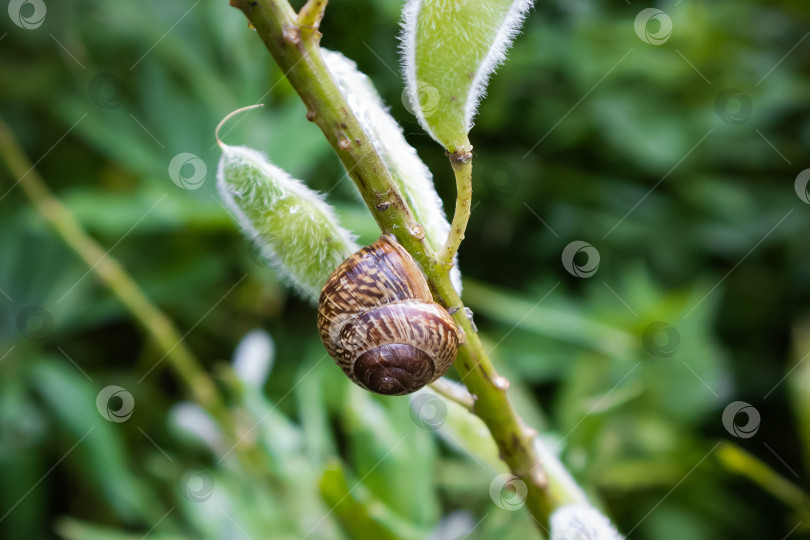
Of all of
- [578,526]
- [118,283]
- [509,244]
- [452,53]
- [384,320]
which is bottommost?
[509,244]

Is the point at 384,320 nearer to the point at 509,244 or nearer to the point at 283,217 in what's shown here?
the point at 283,217

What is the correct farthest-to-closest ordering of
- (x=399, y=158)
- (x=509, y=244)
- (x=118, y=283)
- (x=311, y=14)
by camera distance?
(x=509, y=244) < (x=118, y=283) < (x=399, y=158) < (x=311, y=14)

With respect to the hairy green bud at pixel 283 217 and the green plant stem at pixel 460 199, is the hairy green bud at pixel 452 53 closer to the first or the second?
the green plant stem at pixel 460 199

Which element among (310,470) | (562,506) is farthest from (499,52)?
(310,470)

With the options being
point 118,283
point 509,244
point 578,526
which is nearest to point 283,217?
point 578,526

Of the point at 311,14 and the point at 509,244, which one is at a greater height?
the point at 311,14

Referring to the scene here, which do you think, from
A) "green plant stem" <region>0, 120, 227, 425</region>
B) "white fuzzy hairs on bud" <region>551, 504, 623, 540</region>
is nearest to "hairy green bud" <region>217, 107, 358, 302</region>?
"white fuzzy hairs on bud" <region>551, 504, 623, 540</region>

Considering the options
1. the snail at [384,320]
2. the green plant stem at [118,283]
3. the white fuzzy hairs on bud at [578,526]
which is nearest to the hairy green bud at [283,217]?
the snail at [384,320]
